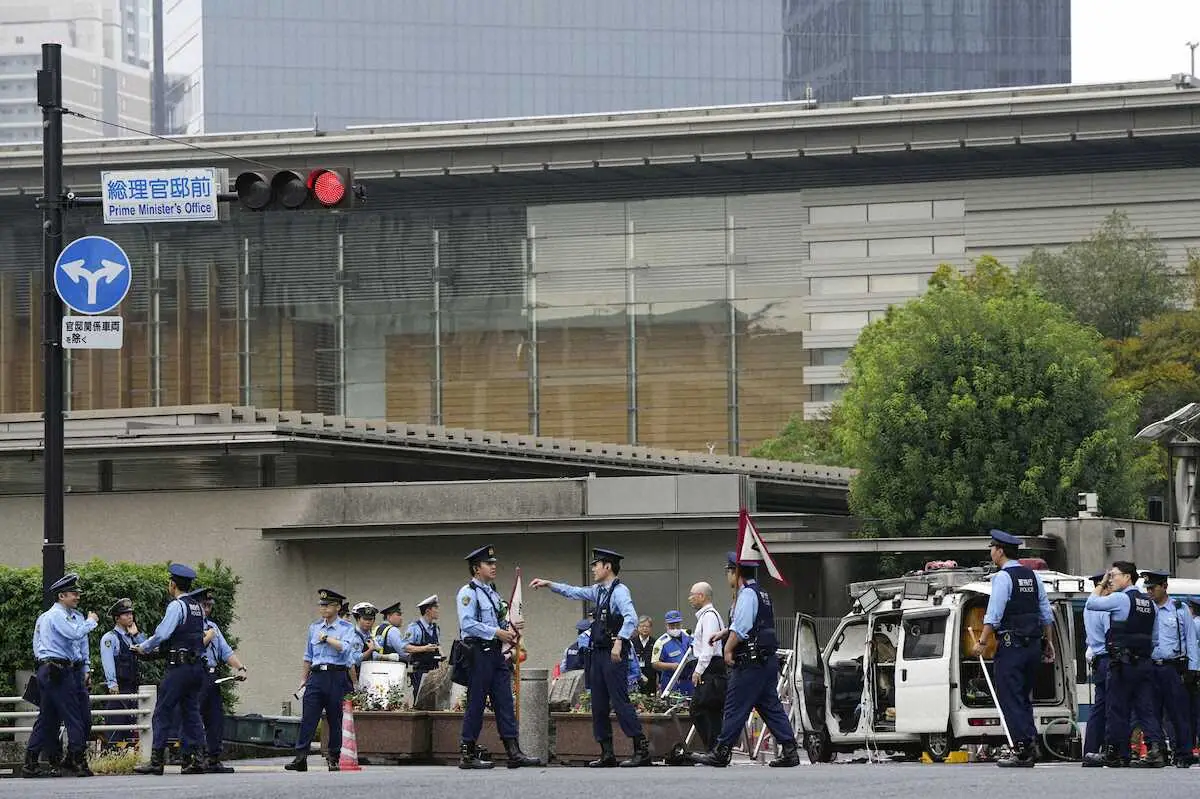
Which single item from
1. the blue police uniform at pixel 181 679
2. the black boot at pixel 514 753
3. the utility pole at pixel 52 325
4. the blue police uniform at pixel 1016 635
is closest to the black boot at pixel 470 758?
the black boot at pixel 514 753

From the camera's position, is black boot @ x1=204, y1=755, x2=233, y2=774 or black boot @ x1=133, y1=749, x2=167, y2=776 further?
black boot @ x1=204, y1=755, x2=233, y2=774

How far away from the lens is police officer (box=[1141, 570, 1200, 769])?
64.2ft

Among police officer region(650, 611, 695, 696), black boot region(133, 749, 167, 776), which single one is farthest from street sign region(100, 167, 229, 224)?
police officer region(650, 611, 695, 696)

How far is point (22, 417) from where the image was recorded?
36656 millimetres

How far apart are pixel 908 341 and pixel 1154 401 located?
35.5 feet

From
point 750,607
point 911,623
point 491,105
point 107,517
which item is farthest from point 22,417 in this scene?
point 491,105

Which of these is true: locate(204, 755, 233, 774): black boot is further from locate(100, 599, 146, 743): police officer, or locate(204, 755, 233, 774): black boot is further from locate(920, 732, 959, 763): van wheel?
locate(920, 732, 959, 763): van wheel

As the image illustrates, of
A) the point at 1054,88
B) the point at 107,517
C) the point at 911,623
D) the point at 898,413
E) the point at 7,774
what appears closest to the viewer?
the point at 7,774

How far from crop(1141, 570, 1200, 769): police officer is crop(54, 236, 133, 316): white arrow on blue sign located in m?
9.70

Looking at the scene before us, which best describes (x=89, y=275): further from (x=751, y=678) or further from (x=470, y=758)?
(x=751, y=678)

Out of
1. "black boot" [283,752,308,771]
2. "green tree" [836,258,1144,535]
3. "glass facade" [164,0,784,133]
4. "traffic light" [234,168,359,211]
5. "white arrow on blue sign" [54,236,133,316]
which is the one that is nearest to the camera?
"traffic light" [234,168,359,211]

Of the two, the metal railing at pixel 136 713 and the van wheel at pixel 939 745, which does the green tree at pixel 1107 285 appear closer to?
the van wheel at pixel 939 745

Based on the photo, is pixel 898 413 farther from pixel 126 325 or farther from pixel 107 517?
pixel 126 325

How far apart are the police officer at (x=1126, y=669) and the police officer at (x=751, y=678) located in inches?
106
